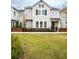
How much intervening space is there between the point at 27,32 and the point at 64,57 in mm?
430

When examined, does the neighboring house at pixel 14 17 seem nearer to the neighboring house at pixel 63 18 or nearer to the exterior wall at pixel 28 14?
the exterior wall at pixel 28 14

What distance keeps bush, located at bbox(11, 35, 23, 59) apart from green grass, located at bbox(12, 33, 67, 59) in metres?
0.04

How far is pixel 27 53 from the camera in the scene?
1.78 metres

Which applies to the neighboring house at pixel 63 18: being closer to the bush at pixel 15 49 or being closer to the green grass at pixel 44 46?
the green grass at pixel 44 46

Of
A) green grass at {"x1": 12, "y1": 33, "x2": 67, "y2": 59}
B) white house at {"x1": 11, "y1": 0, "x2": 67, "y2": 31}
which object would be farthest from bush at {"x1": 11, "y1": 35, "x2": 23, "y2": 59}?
white house at {"x1": 11, "y1": 0, "x2": 67, "y2": 31}

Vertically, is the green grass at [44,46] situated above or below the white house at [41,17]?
below

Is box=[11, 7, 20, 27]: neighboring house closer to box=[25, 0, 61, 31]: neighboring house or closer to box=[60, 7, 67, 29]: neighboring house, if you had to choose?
box=[25, 0, 61, 31]: neighboring house

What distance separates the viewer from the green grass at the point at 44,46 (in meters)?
1.78

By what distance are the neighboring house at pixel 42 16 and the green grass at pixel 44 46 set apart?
10 centimetres

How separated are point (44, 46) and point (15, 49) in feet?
0.91

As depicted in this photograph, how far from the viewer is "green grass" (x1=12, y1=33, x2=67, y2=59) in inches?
69.9

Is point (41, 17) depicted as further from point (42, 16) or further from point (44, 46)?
point (44, 46)

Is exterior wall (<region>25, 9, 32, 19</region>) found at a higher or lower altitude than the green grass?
higher

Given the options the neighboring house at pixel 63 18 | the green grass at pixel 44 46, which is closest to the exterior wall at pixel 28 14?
the green grass at pixel 44 46
